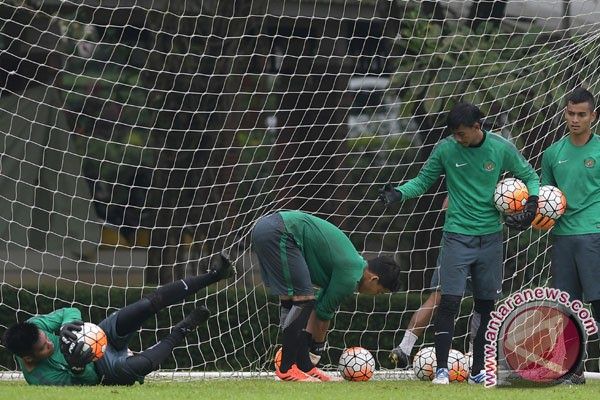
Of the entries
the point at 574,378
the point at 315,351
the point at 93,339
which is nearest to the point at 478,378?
Answer: the point at 574,378

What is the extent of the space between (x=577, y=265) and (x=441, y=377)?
3.35 ft

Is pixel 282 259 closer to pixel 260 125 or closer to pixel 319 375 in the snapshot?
pixel 319 375

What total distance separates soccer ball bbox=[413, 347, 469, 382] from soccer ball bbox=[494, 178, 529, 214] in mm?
995

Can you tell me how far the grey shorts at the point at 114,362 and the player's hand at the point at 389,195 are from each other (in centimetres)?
169

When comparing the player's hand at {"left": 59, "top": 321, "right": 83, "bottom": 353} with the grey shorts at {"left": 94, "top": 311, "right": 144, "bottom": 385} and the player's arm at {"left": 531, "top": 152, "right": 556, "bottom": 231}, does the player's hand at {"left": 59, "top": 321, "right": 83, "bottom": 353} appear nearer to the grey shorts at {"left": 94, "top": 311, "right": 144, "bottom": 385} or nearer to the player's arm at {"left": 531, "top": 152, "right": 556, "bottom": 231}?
the grey shorts at {"left": 94, "top": 311, "right": 144, "bottom": 385}

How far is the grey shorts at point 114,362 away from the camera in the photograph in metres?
7.84

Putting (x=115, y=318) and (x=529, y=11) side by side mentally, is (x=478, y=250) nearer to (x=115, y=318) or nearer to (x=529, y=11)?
(x=115, y=318)

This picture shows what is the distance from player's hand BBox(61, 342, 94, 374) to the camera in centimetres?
746

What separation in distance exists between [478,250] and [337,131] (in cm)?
307

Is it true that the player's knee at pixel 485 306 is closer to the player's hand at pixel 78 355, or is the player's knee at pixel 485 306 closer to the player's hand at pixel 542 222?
the player's hand at pixel 542 222

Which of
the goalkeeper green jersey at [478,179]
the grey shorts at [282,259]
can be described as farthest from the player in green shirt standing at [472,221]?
the grey shorts at [282,259]

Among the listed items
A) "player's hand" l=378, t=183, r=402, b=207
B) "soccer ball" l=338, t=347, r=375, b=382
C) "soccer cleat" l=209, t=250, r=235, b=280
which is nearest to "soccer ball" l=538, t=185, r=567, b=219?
"player's hand" l=378, t=183, r=402, b=207

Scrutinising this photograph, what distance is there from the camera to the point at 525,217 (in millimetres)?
8203

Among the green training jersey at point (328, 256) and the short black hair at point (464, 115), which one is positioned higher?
the short black hair at point (464, 115)
